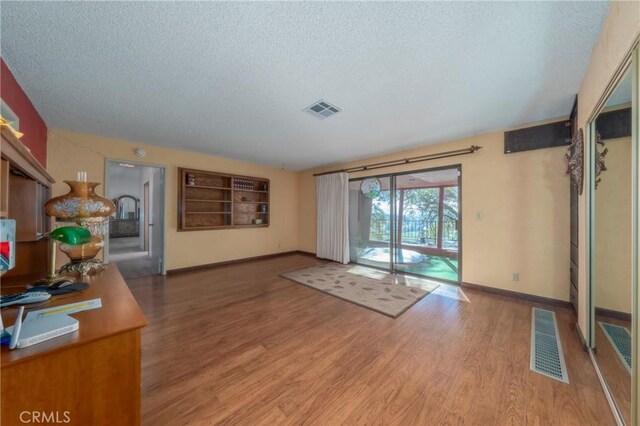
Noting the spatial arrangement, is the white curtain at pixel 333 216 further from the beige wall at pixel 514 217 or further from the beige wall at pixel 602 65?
the beige wall at pixel 602 65

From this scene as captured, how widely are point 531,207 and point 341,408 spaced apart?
11.0ft

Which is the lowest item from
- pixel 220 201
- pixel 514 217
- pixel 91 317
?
pixel 91 317

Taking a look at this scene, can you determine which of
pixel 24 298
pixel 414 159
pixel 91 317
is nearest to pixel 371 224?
pixel 414 159

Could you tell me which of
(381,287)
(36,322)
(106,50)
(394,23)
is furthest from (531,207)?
(106,50)

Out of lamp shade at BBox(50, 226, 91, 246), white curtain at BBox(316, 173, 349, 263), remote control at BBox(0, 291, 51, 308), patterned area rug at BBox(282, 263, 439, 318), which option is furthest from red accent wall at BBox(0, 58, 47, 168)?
white curtain at BBox(316, 173, 349, 263)

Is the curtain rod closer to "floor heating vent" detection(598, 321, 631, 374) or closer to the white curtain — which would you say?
the white curtain

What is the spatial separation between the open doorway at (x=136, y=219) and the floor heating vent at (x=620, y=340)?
142 inches

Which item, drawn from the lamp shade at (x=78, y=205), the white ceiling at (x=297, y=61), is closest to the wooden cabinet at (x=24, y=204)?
the lamp shade at (x=78, y=205)

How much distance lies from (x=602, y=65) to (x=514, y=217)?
2.02m

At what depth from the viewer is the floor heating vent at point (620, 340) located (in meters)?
1.27

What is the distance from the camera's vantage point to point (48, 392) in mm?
723

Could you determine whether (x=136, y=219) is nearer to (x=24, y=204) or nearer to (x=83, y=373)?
(x=24, y=204)

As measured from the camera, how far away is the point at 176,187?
4.32 meters

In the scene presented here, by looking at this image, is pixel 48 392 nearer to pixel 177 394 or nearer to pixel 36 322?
pixel 36 322
